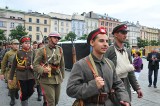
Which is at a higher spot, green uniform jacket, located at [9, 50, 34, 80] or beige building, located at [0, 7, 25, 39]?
beige building, located at [0, 7, 25, 39]

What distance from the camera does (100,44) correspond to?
9.47 feet

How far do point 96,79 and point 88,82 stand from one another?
12cm

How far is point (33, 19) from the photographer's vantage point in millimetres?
73000

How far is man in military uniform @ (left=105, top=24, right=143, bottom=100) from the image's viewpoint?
4031 millimetres

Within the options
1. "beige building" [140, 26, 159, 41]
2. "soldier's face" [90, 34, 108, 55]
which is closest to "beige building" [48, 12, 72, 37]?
"beige building" [140, 26, 159, 41]

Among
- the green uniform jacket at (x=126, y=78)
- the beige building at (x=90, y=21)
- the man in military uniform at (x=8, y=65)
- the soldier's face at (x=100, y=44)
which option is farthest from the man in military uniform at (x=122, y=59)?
the beige building at (x=90, y=21)

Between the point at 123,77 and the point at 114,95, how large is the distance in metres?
1.10

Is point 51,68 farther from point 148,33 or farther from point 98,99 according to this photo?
point 148,33

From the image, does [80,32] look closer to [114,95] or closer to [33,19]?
[33,19]

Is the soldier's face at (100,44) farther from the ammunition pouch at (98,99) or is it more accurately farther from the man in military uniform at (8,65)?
the man in military uniform at (8,65)

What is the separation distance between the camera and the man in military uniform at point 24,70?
5934 millimetres

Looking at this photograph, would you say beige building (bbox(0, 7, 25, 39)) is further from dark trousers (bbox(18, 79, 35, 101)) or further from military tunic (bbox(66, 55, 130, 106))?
military tunic (bbox(66, 55, 130, 106))

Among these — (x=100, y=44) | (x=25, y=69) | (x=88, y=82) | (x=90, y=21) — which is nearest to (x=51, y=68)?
(x=25, y=69)

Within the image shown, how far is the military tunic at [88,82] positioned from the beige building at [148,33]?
127 metres
